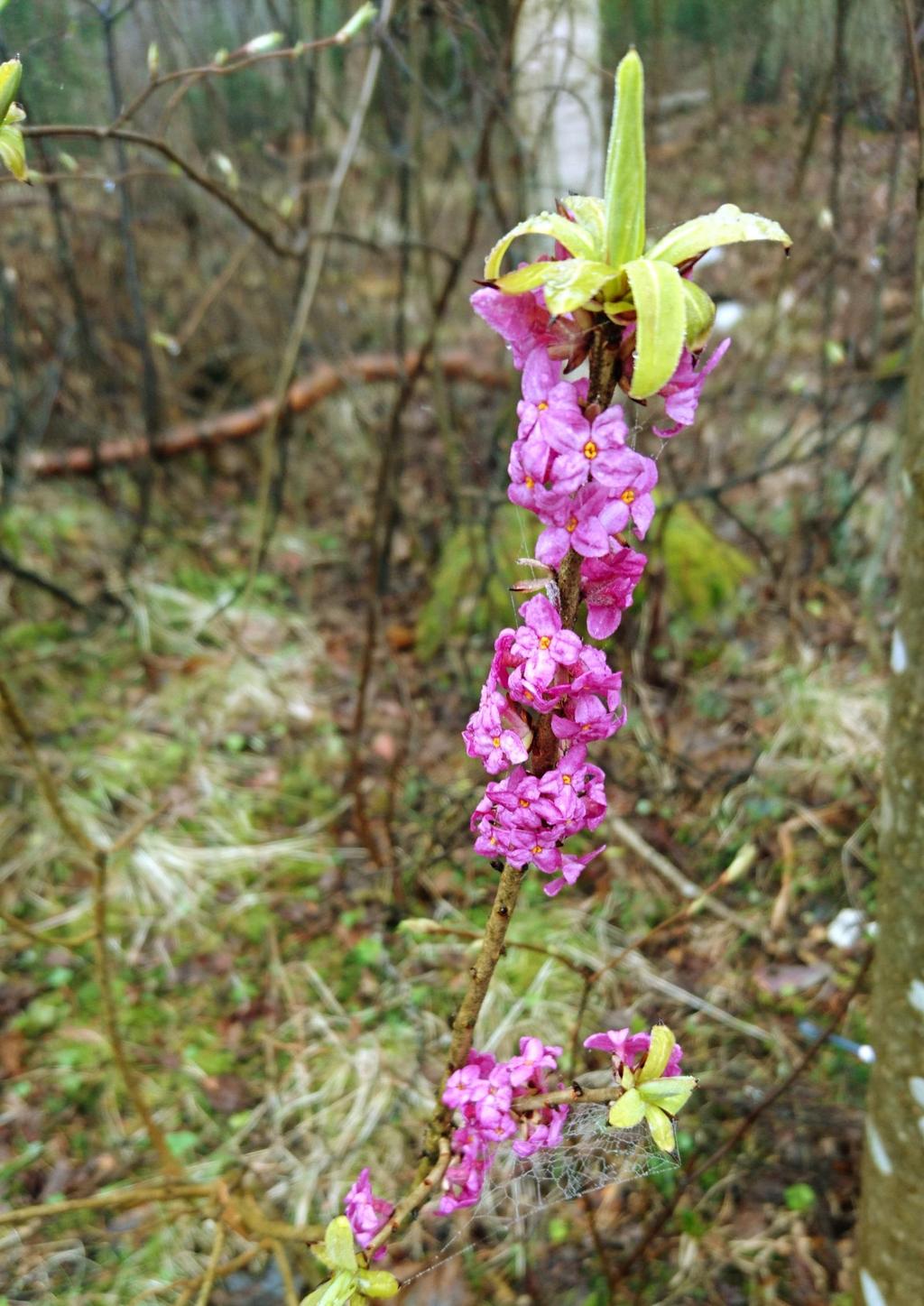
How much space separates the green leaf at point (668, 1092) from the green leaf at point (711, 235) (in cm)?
73

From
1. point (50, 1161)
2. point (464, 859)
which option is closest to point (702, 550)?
point (464, 859)

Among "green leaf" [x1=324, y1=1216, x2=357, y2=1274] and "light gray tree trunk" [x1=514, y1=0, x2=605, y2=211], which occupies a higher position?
"light gray tree trunk" [x1=514, y1=0, x2=605, y2=211]

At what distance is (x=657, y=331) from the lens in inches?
24.6

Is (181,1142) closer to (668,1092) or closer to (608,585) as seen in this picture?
(668,1092)

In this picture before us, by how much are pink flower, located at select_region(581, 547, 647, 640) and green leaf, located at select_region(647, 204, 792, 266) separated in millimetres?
227

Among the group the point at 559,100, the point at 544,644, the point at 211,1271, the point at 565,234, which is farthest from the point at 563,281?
the point at 559,100

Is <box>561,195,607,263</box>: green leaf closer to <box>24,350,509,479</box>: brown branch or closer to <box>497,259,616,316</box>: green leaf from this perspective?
<box>497,259,616,316</box>: green leaf

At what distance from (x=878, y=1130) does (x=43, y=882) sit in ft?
8.25

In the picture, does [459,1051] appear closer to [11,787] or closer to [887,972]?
[887,972]

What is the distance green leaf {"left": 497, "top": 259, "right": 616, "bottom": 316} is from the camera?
0.64 metres

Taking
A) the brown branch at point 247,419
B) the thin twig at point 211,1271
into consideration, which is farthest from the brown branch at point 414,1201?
the brown branch at point 247,419

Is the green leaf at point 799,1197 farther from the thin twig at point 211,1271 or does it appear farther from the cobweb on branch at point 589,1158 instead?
the thin twig at point 211,1271

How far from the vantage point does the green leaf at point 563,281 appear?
2.10 ft

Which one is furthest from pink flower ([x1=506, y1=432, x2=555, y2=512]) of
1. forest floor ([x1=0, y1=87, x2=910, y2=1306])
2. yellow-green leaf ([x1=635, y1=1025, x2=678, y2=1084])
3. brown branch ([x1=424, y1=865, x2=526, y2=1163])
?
forest floor ([x1=0, y1=87, x2=910, y2=1306])
